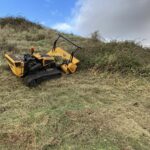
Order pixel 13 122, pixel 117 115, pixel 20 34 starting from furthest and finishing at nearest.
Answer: pixel 20 34 → pixel 117 115 → pixel 13 122

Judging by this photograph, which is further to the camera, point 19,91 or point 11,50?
point 11,50

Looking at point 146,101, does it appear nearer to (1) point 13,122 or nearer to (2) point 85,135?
(2) point 85,135

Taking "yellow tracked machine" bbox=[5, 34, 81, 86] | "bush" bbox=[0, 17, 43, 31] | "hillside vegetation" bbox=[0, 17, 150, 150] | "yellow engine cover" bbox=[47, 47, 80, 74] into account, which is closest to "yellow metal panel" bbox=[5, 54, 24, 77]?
"yellow tracked machine" bbox=[5, 34, 81, 86]

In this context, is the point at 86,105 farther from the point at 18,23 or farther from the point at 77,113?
the point at 18,23

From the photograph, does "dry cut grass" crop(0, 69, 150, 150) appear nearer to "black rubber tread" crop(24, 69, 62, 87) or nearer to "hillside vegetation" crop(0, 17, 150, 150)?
"hillside vegetation" crop(0, 17, 150, 150)

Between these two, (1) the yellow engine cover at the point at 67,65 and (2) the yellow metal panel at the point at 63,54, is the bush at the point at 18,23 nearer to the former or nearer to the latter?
(2) the yellow metal panel at the point at 63,54

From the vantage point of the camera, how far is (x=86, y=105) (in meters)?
5.73

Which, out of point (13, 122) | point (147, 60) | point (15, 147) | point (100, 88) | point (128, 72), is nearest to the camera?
point (15, 147)

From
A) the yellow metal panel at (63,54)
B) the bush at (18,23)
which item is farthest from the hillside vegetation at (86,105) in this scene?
the bush at (18,23)

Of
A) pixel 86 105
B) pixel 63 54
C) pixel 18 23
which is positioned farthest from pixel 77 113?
pixel 18 23

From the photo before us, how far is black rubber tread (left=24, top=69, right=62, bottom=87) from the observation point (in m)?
6.59

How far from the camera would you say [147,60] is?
8391mm

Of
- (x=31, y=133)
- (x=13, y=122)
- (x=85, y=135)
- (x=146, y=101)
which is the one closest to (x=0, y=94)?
(x=13, y=122)

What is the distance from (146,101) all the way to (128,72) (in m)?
1.42
